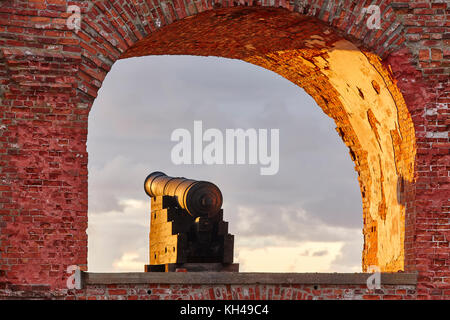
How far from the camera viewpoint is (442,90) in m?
10.3

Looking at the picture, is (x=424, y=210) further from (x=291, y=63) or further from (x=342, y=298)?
(x=291, y=63)

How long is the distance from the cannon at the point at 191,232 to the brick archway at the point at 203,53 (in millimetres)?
2218

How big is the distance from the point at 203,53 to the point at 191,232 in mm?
2774

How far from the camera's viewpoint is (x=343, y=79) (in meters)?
11.9

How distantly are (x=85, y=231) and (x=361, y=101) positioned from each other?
4.55 m

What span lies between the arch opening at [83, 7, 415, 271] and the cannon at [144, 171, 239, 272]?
2.14m

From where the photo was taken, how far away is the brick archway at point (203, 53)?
9.30 meters
